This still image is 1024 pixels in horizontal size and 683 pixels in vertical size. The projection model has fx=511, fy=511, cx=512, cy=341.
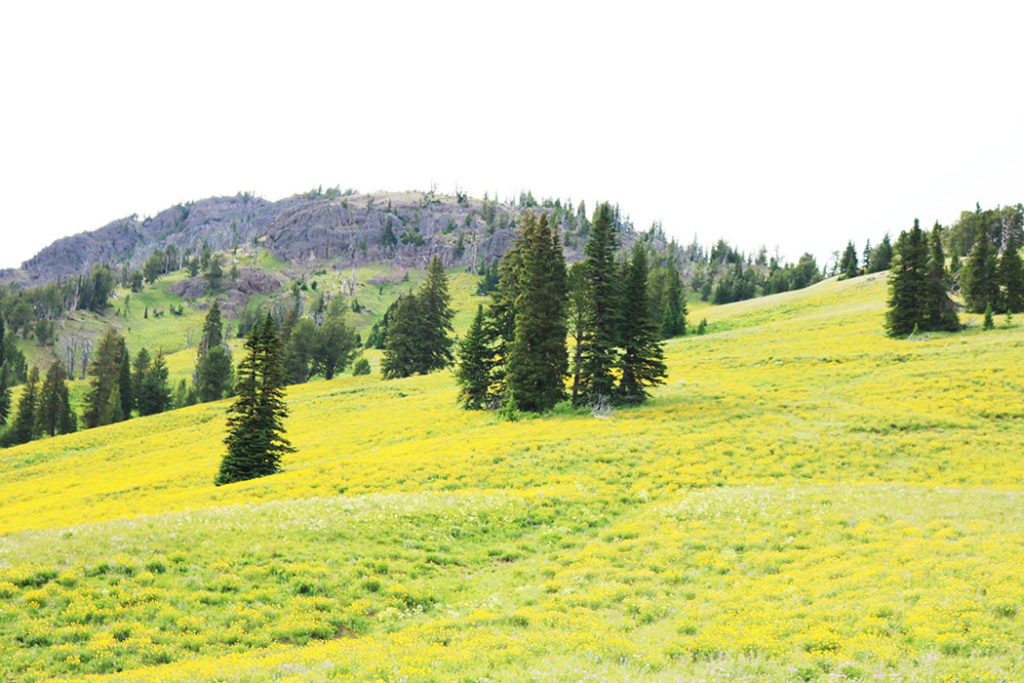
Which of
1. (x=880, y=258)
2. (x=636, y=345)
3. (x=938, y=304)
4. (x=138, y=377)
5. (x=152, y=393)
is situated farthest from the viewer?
(x=880, y=258)

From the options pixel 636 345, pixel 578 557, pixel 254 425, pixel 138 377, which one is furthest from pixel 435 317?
pixel 578 557

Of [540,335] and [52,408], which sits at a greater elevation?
[540,335]

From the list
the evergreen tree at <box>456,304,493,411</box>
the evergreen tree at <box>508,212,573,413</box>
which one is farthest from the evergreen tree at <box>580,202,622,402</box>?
the evergreen tree at <box>456,304,493,411</box>

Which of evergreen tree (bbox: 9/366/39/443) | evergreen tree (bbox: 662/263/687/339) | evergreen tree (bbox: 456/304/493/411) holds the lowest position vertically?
evergreen tree (bbox: 9/366/39/443)

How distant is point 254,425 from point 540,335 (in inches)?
940

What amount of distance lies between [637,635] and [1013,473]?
2504cm

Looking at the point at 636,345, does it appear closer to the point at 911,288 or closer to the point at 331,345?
the point at 911,288

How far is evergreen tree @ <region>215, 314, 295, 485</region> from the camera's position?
117ft

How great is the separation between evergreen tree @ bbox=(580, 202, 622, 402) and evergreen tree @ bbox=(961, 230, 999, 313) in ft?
183

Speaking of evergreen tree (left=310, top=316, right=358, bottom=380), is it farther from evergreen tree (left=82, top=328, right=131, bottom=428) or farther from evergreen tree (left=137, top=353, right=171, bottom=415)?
evergreen tree (left=82, top=328, right=131, bottom=428)

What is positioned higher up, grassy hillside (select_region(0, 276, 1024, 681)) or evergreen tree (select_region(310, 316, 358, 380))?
evergreen tree (select_region(310, 316, 358, 380))

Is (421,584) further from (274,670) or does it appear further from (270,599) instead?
(274,670)

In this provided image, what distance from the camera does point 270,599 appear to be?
13.1m

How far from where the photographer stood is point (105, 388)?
9644 cm
